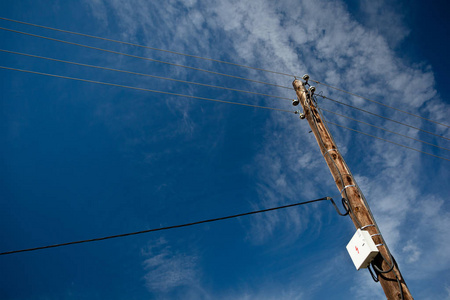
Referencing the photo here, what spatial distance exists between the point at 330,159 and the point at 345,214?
1.03 meters

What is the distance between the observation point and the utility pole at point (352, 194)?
313 centimetres

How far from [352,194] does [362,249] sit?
3.00 ft

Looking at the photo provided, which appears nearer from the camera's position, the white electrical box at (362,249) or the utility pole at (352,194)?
the utility pole at (352,194)

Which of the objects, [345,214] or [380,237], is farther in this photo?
[345,214]

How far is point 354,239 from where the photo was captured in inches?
140

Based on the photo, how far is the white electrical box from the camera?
3269 mm

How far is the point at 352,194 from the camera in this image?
12.9 ft

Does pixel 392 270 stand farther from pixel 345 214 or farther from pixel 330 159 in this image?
pixel 330 159

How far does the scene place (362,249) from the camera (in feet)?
11.1

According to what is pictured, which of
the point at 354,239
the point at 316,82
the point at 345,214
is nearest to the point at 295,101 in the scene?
the point at 316,82

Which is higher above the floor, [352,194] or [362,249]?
[352,194]

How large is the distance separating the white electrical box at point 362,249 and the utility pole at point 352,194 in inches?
6.2

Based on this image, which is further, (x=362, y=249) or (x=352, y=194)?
(x=352, y=194)

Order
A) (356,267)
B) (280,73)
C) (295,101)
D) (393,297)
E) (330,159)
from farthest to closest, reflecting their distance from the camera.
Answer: (280,73) → (295,101) → (330,159) → (356,267) → (393,297)
